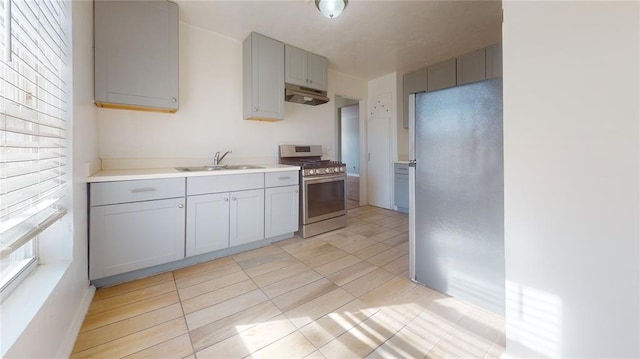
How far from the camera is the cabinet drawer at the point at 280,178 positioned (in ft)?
8.59

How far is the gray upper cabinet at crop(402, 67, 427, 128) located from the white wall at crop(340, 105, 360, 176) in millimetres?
2741

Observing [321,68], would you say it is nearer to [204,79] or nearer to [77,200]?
[204,79]

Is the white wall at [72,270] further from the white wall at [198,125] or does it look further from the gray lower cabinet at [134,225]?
the white wall at [198,125]

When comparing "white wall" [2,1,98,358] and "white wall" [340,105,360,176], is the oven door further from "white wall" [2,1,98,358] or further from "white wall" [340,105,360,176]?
"white wall" [340,105,360,176]

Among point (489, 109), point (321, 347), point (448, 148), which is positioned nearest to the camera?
point (321, 347)

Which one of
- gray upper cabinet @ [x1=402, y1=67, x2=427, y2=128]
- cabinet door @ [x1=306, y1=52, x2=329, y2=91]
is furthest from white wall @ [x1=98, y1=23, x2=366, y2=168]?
gray upper cabinet @ [x1=402, y1=67, x2=427, y2=128]

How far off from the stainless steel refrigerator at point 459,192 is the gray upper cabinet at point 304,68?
1.75 m

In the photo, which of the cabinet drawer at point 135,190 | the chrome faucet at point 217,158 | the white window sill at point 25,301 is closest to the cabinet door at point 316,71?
the chrome faucet at point 217,158

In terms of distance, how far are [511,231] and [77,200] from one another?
238 cm

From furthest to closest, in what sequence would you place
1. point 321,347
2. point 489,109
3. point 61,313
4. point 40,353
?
point 489,109, point 321,347, point 61,313, point 40,353

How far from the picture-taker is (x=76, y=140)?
1.47 meters

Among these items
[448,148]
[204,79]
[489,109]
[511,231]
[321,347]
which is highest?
[204,79]

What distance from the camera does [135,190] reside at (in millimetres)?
1854

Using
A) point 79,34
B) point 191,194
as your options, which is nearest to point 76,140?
point 79,34
